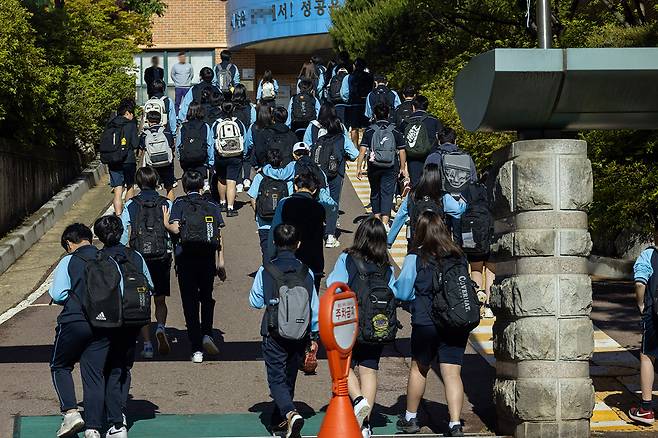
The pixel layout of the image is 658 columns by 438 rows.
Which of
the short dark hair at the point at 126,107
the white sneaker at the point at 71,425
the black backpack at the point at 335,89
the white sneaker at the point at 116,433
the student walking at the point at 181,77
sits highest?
the student walking at the point at 181,77

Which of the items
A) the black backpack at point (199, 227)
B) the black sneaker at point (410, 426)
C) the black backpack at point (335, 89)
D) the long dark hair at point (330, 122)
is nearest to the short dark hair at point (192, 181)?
the black backpack at point (199, 227)

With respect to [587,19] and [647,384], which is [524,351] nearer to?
[647,384]

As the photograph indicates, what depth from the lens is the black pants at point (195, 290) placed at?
38.1 ft

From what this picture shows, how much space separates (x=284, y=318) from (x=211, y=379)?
100 inches

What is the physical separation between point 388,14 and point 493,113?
65.2 feet

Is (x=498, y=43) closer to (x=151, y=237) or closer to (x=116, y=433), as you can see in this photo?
(x=151, y=237)

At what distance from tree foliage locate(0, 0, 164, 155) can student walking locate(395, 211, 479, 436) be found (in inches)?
384

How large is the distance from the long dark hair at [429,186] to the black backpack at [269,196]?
1630 mm

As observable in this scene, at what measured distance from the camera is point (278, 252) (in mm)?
9219

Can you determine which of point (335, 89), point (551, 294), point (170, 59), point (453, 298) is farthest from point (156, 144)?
point (170, 59)

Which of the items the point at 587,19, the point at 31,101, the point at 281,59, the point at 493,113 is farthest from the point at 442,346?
the point at 281,59

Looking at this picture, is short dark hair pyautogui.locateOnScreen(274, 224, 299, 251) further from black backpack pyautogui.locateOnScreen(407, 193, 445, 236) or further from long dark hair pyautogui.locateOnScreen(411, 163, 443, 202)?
long dark hair pyautogui.locateOnScreen(411, 163, 443, 202)

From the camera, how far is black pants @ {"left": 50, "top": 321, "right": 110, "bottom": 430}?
348 inches

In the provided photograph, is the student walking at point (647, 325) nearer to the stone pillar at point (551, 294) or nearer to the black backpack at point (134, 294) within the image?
the stone pillar at point (551, 294)
